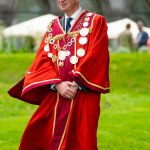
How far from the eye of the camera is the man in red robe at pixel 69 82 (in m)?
7.34

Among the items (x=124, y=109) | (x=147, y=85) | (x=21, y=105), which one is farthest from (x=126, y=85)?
(x=21, y=105)

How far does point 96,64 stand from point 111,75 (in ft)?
43.8

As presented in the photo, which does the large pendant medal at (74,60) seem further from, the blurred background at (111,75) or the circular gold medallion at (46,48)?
the blurred background at (111,75)

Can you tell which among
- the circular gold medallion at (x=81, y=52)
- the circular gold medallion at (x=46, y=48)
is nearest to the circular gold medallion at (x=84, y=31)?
the circular gold medallion at (x=81, y=52)

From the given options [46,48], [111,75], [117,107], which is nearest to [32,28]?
[111,75]

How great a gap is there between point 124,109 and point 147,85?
13.8 feet

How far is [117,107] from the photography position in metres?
16.7

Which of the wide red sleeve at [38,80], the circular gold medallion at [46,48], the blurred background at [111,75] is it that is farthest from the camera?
the blurred background at [111,75]

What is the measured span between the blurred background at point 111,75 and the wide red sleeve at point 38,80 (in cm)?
257

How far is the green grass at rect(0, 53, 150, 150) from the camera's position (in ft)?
37.0

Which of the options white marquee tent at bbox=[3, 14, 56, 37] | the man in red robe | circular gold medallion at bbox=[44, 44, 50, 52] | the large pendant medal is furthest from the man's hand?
white marquee tent at bbox=[3, 14, 56, 37]

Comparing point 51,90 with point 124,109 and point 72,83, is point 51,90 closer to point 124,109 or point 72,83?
point 72,83

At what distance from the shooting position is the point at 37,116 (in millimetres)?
7582

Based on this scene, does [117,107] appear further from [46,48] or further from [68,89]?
[68,89]
